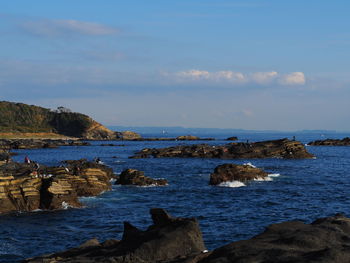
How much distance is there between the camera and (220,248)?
→ 16266 millimetres

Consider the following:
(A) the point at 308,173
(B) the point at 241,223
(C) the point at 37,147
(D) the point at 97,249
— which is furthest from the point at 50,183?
(C) the point at 37,147

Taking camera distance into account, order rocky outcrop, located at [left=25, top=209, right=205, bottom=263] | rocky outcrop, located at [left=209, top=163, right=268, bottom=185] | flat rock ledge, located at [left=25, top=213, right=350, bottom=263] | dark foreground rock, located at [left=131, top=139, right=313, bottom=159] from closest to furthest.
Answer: flat rock ledge, located at [left=25, top=213, right=350, bottom=263]
rocky outcrop, located at [left=25, top=209, right=205, bottom=263]
rocky outcrop, located at [left=209, top=163, right=268, bottom=185]
dark foreground rock, located at [left=131, top=139, right=313, bottom=159]

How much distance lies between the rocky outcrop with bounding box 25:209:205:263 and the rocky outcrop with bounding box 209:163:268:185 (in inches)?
1663

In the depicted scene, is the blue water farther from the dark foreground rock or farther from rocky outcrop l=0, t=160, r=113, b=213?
the dark foreground rock

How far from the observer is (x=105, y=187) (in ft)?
180

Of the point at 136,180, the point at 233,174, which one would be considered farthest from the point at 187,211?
the point at 233,174

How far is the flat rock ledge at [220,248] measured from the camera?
1449 cm

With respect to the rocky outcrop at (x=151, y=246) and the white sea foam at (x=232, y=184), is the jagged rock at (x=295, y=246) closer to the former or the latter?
the rocky outcrop at (x=151, y=246)

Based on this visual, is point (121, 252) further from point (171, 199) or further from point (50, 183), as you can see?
point (171, 199)

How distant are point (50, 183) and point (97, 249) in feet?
80.9

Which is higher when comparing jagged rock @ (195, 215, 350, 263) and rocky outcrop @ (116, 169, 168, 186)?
jagged rock @ (195, 215, 350, 263)

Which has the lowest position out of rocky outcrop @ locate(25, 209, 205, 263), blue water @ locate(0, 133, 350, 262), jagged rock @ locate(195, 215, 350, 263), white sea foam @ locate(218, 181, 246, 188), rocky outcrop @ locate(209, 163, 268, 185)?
blue water @ locate(0, 133, 350, 262)

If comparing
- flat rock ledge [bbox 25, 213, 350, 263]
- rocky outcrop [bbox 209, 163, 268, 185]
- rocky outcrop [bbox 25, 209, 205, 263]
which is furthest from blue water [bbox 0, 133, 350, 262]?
flat rock ledge [bbox 25, 213, 350, 263]

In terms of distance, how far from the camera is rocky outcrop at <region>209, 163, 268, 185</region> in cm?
6266
